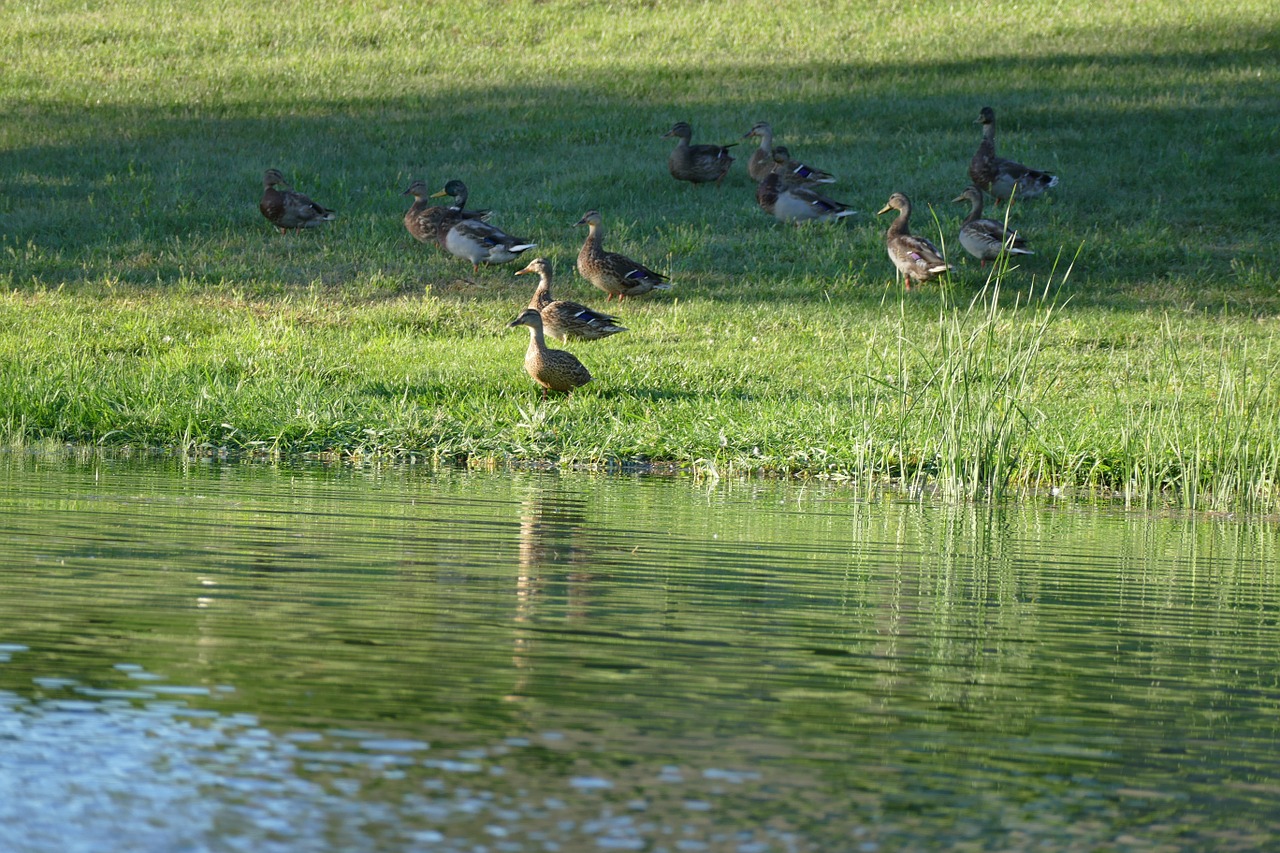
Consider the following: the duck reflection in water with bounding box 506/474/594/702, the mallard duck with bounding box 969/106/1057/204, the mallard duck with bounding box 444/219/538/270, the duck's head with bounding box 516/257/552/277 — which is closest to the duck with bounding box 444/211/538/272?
the mallard duck with bounding box 444/219/538/270

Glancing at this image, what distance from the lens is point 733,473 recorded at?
1269 centimetres

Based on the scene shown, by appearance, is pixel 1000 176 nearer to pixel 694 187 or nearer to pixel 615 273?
pixel 694 187

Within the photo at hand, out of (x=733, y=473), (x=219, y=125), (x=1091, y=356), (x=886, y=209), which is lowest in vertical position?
(x=733, y=473)

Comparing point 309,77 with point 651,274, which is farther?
point 309,77

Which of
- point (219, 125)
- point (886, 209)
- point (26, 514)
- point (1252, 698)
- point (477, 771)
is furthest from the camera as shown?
point (219, 125)

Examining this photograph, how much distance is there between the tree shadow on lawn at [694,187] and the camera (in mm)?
22375

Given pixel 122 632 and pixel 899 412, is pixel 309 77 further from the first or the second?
pixel 122 632

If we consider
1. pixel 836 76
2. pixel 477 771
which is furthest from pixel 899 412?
pixel 836 76

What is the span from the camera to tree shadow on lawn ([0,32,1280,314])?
73.4 feet

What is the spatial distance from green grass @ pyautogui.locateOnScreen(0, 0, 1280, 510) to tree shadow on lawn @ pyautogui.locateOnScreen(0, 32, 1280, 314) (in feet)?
0.29

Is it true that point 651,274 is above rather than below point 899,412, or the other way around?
above

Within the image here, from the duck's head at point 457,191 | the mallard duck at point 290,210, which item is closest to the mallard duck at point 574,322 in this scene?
the duck's head at point 457,191

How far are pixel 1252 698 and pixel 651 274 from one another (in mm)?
15974

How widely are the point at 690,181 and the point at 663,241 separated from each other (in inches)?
133
